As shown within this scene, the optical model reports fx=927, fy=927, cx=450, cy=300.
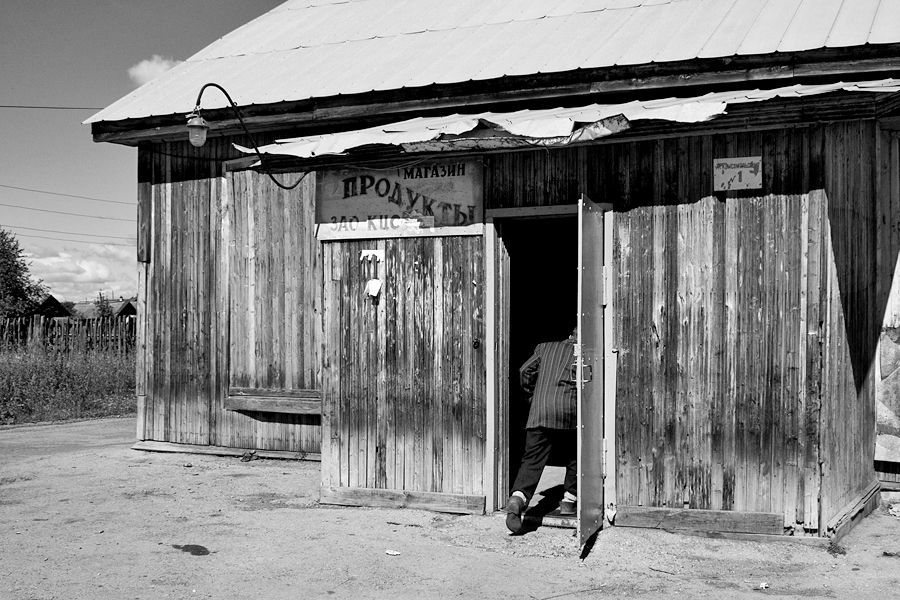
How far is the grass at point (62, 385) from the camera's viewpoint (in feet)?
50.6

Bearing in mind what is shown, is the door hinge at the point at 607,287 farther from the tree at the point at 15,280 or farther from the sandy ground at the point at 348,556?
the tree at the point at 15,280

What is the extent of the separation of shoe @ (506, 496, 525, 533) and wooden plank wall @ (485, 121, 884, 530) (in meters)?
0.86

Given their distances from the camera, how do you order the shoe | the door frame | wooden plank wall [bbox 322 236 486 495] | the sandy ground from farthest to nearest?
1. wooden plank wall [bbox 322 236 486 495]
2. the door frame
3. the shoe
4. the sandy ground

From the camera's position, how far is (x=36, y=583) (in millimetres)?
6102

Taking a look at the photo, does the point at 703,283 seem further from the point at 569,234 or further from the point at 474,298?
the point at 569,234

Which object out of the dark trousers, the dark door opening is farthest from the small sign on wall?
the dark door opening

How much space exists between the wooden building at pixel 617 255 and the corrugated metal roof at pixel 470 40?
0.20 ft

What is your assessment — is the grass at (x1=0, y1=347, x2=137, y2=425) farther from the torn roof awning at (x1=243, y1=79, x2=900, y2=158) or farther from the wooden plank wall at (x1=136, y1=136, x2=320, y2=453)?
the torn roof awning at (x1=243, y1=79, x2=900, y2=158)

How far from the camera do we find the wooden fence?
17.4 metres

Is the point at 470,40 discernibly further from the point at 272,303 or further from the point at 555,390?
the point at 555,390

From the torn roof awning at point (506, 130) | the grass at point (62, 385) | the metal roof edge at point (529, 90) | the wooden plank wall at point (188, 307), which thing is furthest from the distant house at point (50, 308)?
the torn roof awning at point (506, 130)

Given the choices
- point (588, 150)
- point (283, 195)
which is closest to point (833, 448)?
point (588, 150)

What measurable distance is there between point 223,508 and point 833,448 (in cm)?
520

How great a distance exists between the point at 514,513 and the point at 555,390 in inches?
40.6
